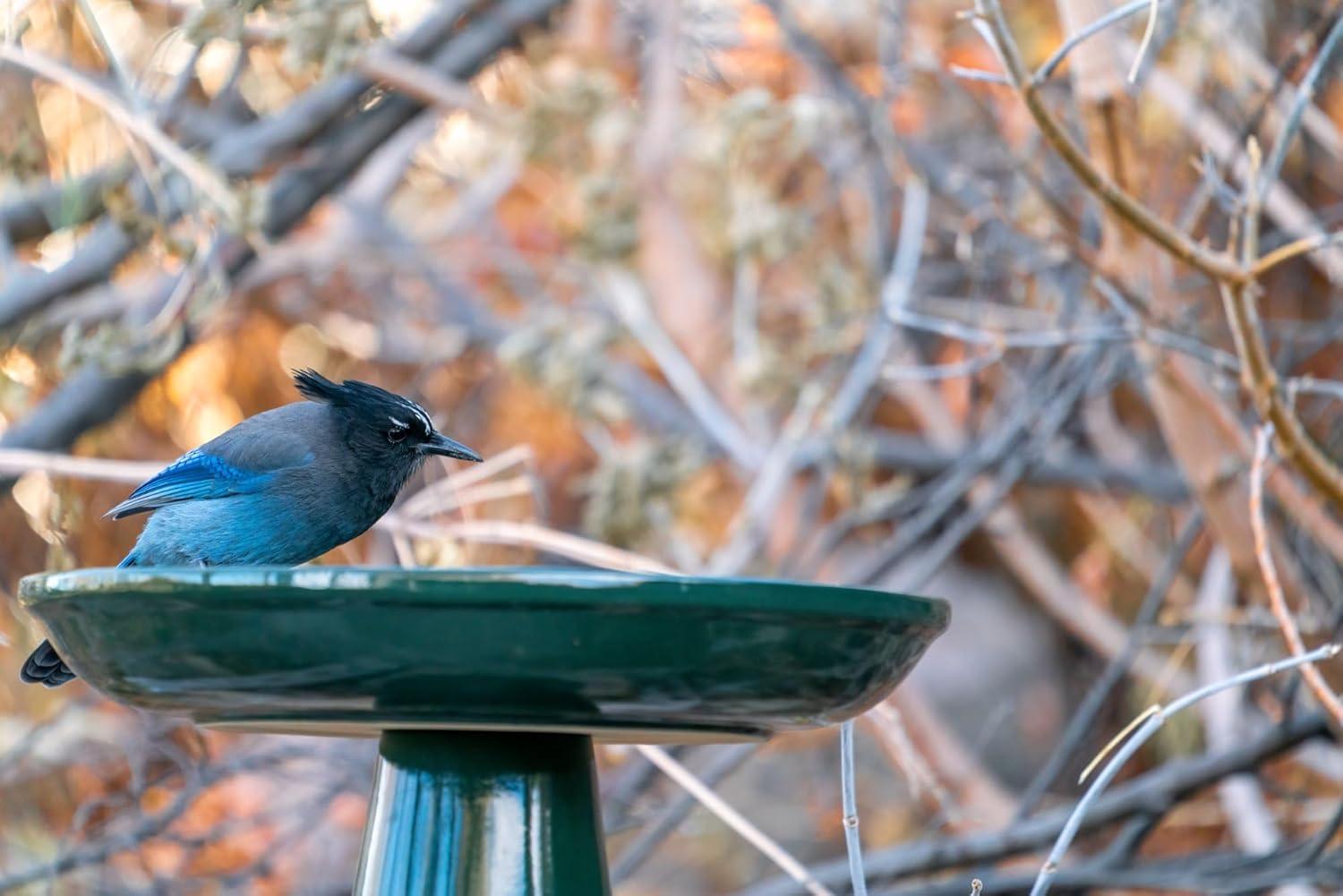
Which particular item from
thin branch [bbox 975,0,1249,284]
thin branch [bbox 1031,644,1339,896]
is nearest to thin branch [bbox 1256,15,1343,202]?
thin branch [bbox 975,0,1249,284]

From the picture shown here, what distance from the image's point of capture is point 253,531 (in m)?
2.30

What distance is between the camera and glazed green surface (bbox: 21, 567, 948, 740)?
4.28ft

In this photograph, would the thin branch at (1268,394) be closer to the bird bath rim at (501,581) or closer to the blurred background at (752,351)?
the blurred background at (752,351)

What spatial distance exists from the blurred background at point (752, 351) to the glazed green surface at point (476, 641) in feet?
2.26

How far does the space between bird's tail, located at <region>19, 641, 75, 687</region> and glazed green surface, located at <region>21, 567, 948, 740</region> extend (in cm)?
59

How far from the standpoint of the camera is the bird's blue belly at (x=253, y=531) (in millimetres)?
2289

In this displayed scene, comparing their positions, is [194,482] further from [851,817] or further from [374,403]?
[851,817]

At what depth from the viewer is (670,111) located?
202 inches

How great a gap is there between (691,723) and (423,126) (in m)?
3.50

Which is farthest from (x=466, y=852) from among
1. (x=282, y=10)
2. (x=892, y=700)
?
(x=892, y=700)

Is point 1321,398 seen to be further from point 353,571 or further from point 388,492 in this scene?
point 353,571

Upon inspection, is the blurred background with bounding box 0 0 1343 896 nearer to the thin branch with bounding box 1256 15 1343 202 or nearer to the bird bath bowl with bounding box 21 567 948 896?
Answer: the thin branch with bounding box 1256 15 1343 202

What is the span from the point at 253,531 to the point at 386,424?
0.77ft

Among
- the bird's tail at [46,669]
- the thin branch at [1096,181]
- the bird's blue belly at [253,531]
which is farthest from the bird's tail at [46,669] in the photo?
the thin branch at [1096,181]
